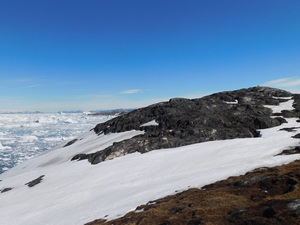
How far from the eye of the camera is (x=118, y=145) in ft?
174

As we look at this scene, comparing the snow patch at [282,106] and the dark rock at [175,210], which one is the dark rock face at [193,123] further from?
the dark rock at [175,210]

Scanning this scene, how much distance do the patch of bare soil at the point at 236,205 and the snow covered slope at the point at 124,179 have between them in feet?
14.5

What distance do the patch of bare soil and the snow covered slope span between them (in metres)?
4.42

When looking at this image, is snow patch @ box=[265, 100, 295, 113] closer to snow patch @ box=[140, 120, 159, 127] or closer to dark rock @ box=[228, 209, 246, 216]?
snow patch @ box=[140, 120, 159, 127]

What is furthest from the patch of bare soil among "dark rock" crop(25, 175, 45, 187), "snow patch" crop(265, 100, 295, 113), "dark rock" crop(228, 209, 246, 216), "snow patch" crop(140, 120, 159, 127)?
"snow patch" crop(265, 100, 295, 113)

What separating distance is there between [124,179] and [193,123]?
96.9ft

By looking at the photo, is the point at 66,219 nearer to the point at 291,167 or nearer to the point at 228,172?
the point at 228,172

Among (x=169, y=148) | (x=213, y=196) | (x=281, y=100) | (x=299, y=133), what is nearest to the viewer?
(x=213, y=196)

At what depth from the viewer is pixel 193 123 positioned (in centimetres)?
5956

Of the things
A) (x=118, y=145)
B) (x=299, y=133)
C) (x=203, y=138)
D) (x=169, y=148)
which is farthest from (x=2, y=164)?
(x=299, y=133)

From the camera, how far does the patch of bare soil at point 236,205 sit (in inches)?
567

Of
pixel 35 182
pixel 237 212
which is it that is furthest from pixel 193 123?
pixel 237 212

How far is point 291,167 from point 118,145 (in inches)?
1472

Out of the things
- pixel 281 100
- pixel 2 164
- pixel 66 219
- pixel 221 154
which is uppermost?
pixel 281 100
